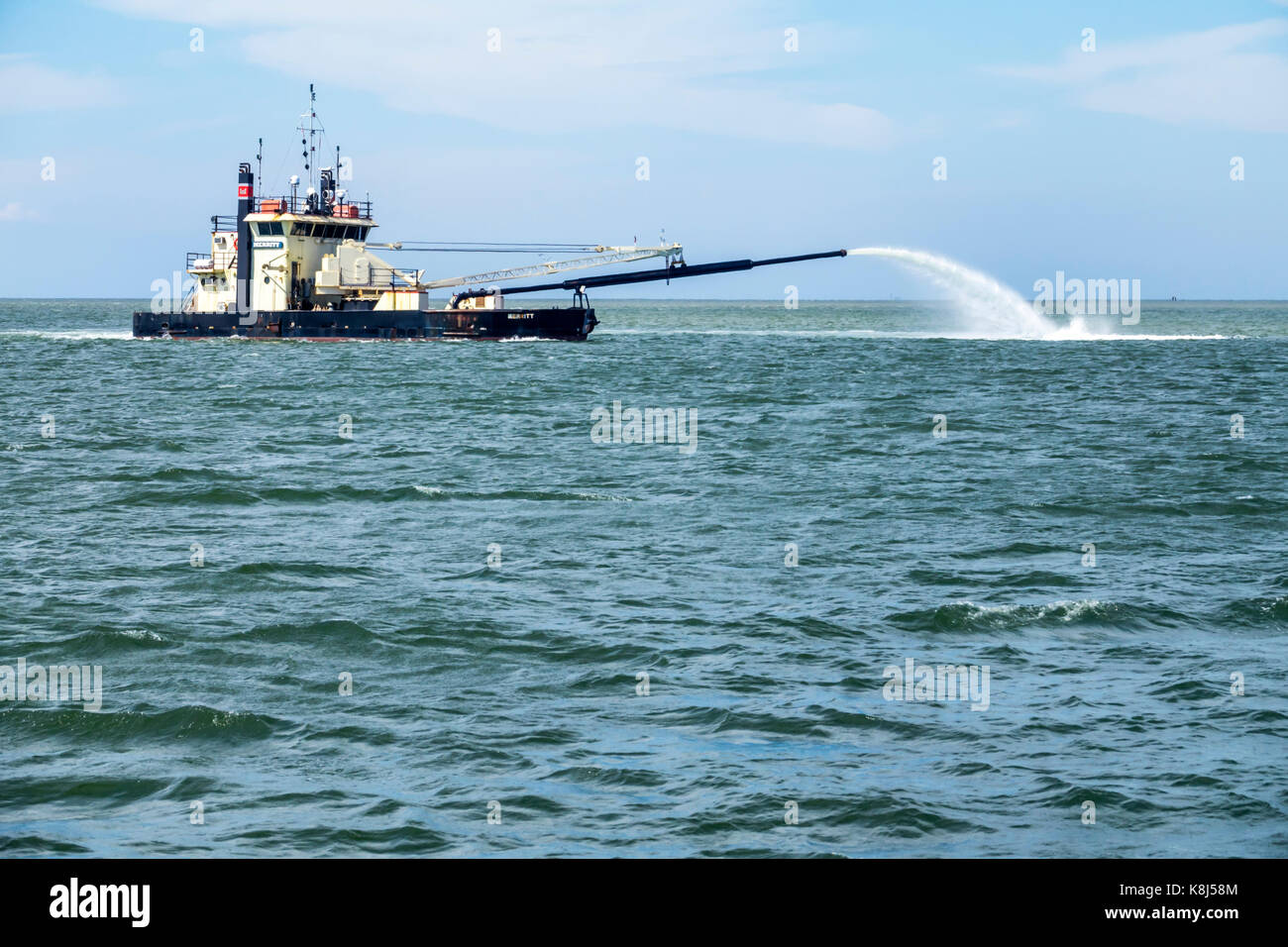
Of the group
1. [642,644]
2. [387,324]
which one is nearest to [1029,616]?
[642,644]

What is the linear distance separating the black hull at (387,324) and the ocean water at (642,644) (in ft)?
167

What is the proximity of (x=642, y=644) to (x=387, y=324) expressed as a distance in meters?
75.6

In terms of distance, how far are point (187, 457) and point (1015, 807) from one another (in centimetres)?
2709

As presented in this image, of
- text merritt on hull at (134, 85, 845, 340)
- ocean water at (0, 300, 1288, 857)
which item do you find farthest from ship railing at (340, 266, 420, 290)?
ocean water at (0, 300, 1288, 857)

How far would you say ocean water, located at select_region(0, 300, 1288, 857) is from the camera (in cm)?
1101

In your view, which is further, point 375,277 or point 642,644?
point 375,277

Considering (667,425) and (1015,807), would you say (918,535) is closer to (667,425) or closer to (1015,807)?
(1015,807)

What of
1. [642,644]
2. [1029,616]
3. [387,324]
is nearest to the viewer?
[642,644]

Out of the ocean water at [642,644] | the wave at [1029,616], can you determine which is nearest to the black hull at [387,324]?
the ocean water at [642,644]

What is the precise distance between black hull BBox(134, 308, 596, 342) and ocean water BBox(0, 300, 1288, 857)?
2003 inches

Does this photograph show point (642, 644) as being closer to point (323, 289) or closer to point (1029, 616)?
point (1029, 616)

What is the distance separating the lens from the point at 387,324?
8888 centimetres

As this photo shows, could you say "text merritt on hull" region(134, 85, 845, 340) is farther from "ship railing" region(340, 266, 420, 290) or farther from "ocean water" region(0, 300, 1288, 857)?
"ocean water" region(0, 300, 1288, 857)

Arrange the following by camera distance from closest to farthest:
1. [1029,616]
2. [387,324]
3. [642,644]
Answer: [642,644] → [1029,616] → [387,324]
